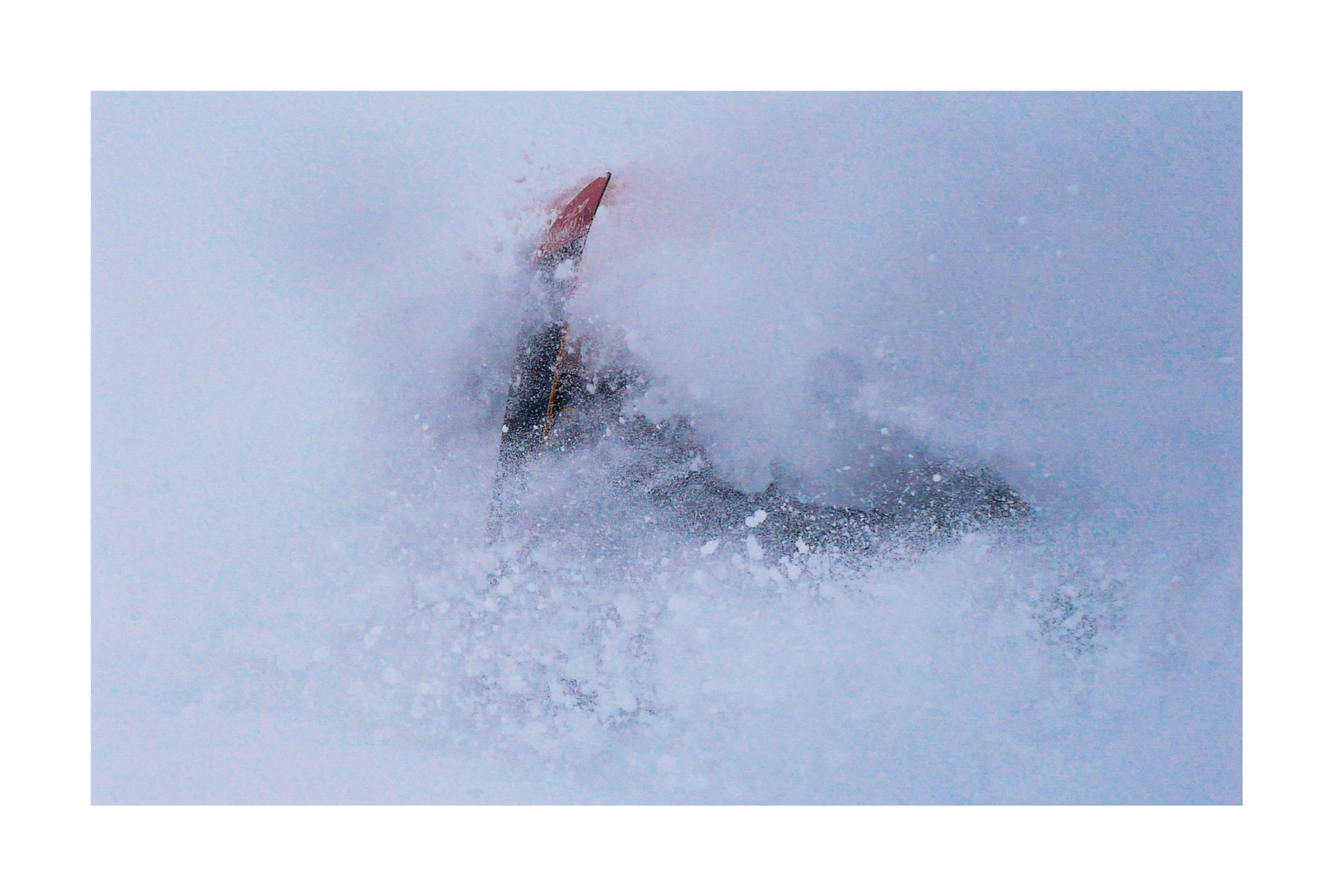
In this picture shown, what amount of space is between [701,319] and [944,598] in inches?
27.4

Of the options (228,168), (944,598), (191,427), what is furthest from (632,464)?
Answer: (228,168)

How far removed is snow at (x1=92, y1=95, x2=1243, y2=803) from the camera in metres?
1.23

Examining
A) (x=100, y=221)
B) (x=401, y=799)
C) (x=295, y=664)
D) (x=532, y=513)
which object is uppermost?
(x=100, y=221)

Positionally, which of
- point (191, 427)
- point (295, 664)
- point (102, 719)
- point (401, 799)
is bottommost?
point (401, 799)

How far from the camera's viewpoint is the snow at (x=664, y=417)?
1.23 meters

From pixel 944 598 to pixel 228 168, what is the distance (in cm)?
160

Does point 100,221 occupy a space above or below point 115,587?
above

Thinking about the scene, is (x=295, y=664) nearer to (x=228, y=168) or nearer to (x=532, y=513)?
(x=532, y=513)

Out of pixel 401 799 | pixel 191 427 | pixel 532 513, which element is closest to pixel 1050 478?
pixel 532 513

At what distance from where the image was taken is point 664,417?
1.26m

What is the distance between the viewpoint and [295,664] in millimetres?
1274

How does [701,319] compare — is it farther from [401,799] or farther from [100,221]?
[100,221]

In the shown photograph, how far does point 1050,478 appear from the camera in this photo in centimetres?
123

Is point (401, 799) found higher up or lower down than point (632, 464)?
lower down
